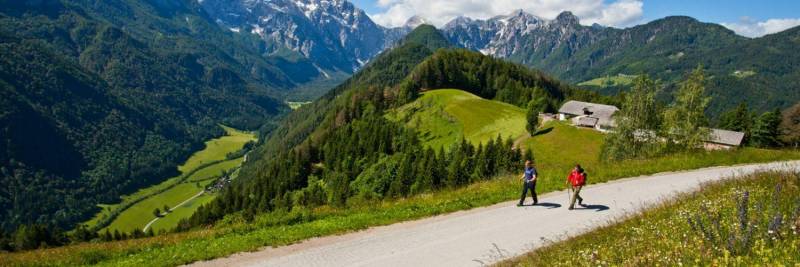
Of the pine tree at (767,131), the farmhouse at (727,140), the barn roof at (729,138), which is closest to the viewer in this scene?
the farmhouse at (727,140)

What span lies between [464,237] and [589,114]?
118 m

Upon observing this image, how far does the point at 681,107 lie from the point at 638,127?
20.0 feet

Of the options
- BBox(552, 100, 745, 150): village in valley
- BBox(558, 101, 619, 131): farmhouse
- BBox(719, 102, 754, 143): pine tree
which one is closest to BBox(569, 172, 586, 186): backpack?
BBox(552, 100, 745, 150): village in valley

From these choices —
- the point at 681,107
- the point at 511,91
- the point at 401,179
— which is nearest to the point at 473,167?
the point at 401,179

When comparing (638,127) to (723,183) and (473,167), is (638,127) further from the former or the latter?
(723,183)

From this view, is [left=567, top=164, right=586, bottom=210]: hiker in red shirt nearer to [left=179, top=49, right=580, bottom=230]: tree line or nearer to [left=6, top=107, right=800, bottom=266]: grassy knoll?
[left=6, top=107, right=800, bottom=266]: grassy knoll

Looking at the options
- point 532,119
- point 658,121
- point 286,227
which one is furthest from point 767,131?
point 286,227

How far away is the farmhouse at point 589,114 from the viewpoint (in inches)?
4222

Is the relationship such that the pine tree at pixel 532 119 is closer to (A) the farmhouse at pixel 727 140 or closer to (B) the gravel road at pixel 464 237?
(A) the farmhouse at pixel 727 140

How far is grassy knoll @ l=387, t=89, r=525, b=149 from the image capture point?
4360 inches

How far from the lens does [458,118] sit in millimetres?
123688

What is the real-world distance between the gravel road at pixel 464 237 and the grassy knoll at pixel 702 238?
2.01 metres

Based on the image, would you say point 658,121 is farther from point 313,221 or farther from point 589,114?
point 589,114

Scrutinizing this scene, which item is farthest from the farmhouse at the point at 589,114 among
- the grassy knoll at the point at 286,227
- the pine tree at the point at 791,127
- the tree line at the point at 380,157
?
the grassy knoll at the point at 286,227
